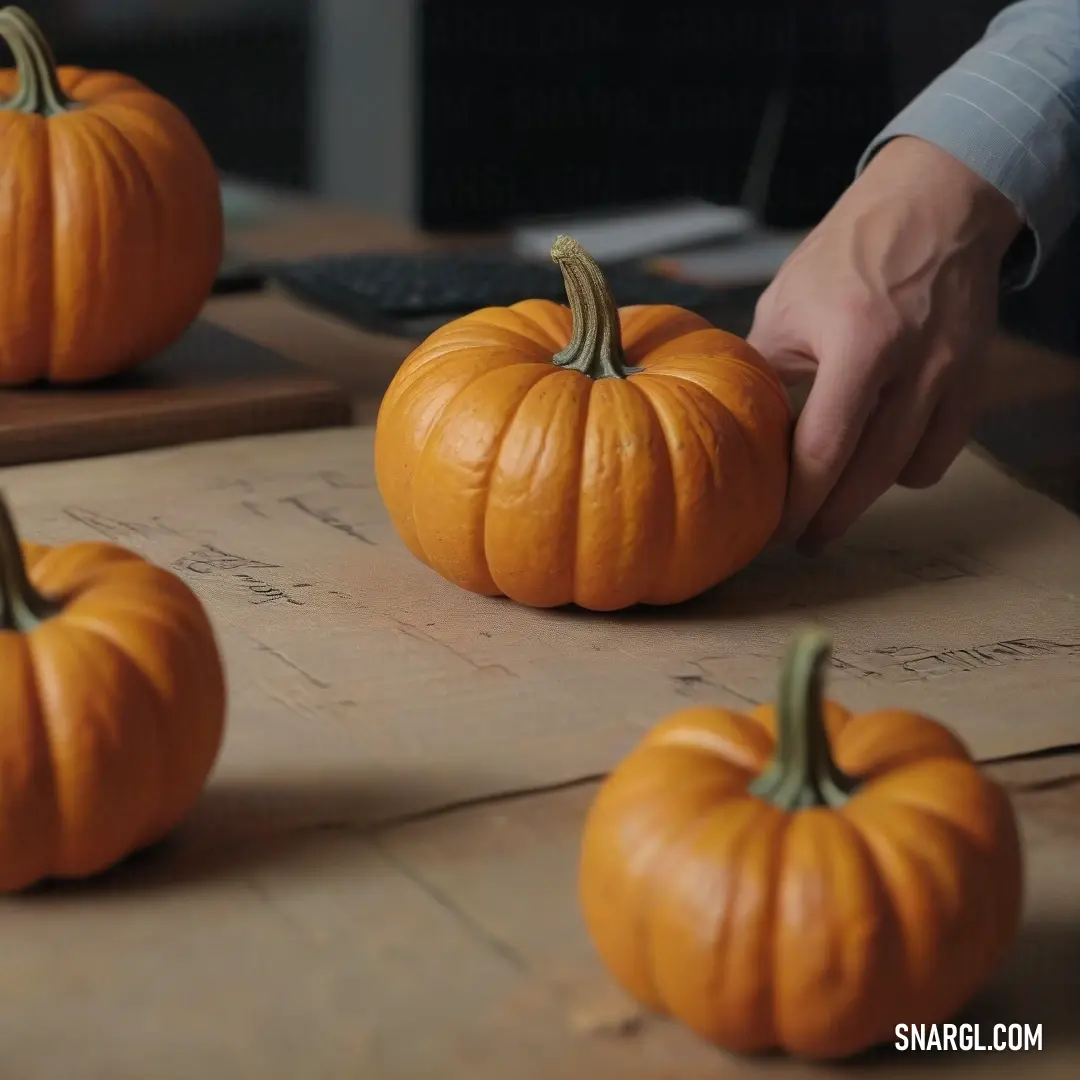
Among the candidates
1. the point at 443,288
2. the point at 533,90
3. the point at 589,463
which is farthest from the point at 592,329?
the point at 533,90

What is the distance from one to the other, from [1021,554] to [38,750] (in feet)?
2.86

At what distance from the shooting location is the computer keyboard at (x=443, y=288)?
6.65ft

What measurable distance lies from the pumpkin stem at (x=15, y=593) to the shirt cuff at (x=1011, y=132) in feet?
3.12

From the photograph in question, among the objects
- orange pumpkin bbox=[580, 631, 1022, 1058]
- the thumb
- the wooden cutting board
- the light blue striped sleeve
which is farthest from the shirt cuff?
orange pumpkin bbox=[580, 631, 1022, 1058]

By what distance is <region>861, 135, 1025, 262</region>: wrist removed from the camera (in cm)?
147

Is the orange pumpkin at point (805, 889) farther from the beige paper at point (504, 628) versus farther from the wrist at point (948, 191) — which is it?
the wrist at point (948, 191)

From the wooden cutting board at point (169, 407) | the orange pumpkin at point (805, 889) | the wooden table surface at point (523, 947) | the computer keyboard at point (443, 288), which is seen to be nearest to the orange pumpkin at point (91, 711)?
the wooden table surface at point (523, 947)

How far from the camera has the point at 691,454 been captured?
1.22 m

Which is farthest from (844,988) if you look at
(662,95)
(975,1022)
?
(662,95)

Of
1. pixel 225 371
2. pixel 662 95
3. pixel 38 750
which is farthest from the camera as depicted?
pixel 662 95

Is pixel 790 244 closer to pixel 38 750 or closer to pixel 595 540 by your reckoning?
pixel 595 540

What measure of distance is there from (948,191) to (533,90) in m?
2.24

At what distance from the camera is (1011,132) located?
59.2 inches

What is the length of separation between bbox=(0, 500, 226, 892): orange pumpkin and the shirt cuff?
899 millimetres
